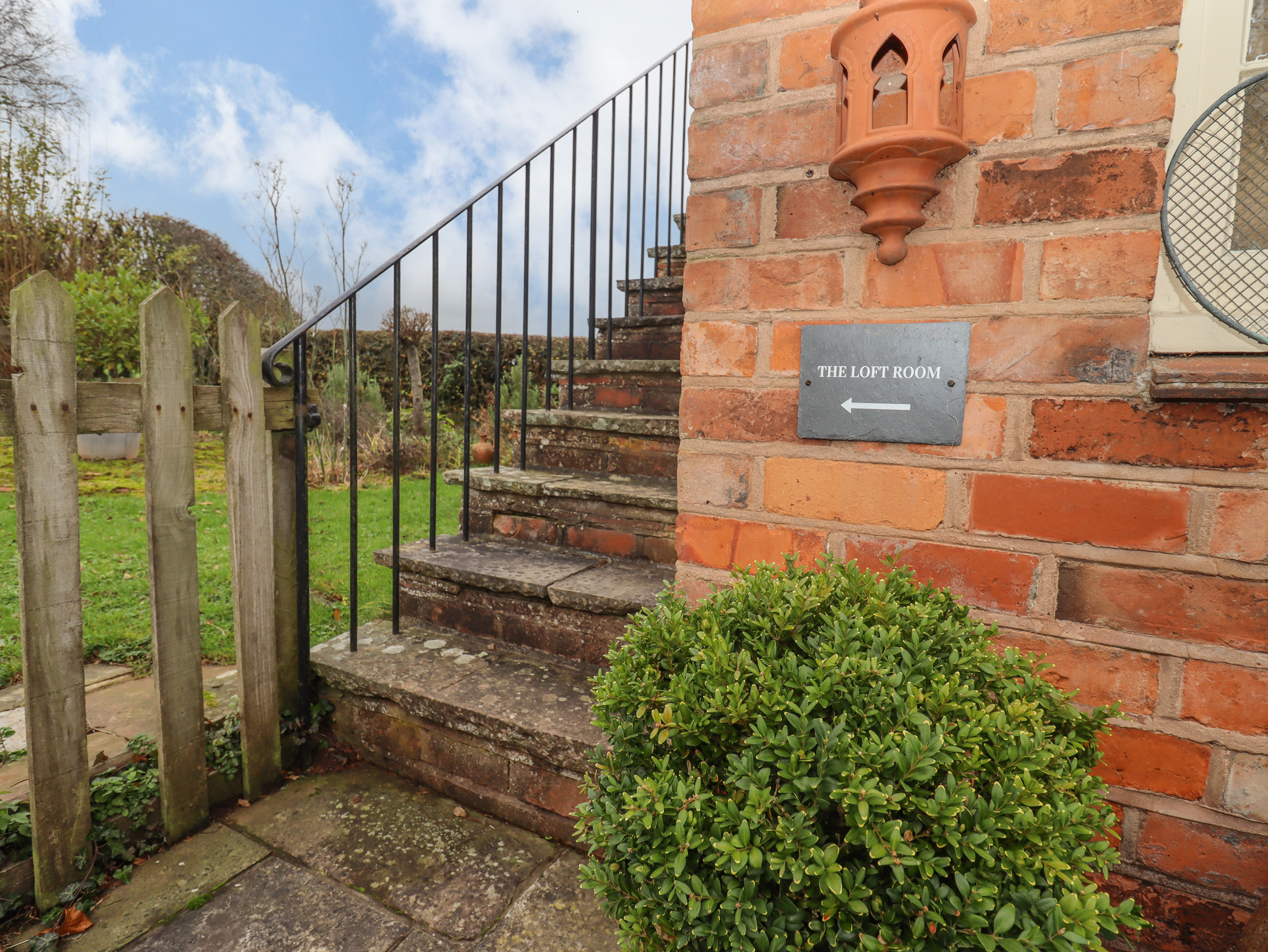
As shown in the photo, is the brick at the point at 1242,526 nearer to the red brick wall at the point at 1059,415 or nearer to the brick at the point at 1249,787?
the red brick wall at the point at 1059,415

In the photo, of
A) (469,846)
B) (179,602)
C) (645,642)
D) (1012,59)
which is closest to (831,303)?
(1012,59)

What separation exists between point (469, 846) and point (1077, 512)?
4.86ft

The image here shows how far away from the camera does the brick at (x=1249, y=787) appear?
1.05 m

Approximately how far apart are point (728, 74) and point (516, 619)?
4.96 feet

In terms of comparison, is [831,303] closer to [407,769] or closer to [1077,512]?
[1077,512]

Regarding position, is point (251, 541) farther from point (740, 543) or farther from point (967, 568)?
point (967, 568)

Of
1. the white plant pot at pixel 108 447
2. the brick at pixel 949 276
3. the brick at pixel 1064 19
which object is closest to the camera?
the brick at pixel 1064 19

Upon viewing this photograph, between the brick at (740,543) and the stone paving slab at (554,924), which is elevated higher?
the brick at (740,543)

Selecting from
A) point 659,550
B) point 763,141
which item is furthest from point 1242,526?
point 659,550

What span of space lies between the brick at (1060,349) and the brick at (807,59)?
545mm

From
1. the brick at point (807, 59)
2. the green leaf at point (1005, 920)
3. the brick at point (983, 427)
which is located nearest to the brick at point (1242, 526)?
the brick at point (983, 427)

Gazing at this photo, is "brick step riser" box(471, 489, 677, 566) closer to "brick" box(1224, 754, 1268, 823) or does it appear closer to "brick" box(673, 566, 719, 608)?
"brick" box(673, 566, 719, 608)

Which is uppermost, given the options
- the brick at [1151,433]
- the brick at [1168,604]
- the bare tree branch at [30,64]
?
the bare tree branch at [30,64]

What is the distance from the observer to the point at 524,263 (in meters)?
2.55
